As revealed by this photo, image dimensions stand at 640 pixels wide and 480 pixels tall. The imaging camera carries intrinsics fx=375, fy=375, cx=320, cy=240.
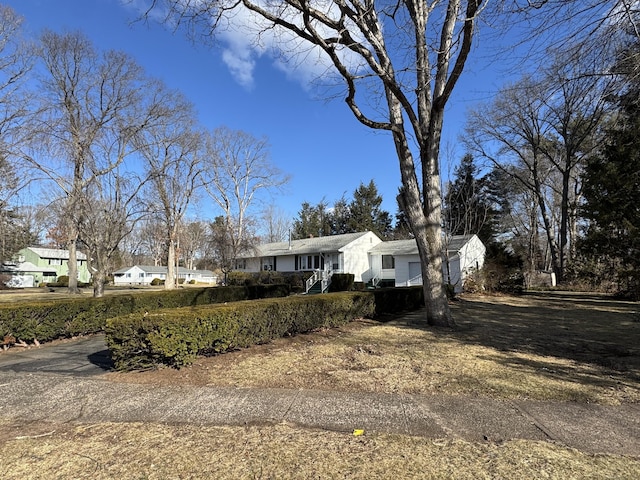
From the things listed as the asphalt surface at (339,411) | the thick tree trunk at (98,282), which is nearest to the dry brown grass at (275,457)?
the asphalt surface at (339,411)

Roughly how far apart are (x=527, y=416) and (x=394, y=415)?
1.36 metres

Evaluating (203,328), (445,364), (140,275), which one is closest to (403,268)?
(445,364)

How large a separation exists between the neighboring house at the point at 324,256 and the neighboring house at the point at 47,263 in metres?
37.6

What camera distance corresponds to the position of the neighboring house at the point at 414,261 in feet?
80.8

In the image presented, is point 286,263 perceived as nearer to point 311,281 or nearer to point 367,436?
point 311,281

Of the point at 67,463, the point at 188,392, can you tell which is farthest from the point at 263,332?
the point at 67,463

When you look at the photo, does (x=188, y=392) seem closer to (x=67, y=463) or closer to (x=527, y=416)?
(x=67, y=463)

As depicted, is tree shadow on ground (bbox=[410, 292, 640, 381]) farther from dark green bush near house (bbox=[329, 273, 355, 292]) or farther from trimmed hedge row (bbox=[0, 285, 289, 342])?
dark green bush near house (bbox=[329, 273, 355, 292])

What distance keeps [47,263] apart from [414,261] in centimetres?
6433

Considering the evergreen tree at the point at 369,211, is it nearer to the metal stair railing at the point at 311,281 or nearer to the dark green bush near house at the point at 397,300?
the metal stair railing at the point at 311,281

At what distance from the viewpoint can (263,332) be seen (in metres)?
7.61

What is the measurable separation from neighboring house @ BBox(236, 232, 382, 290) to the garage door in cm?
433

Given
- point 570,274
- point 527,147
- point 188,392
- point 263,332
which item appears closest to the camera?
point 188,392

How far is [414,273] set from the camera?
27.5 meters
